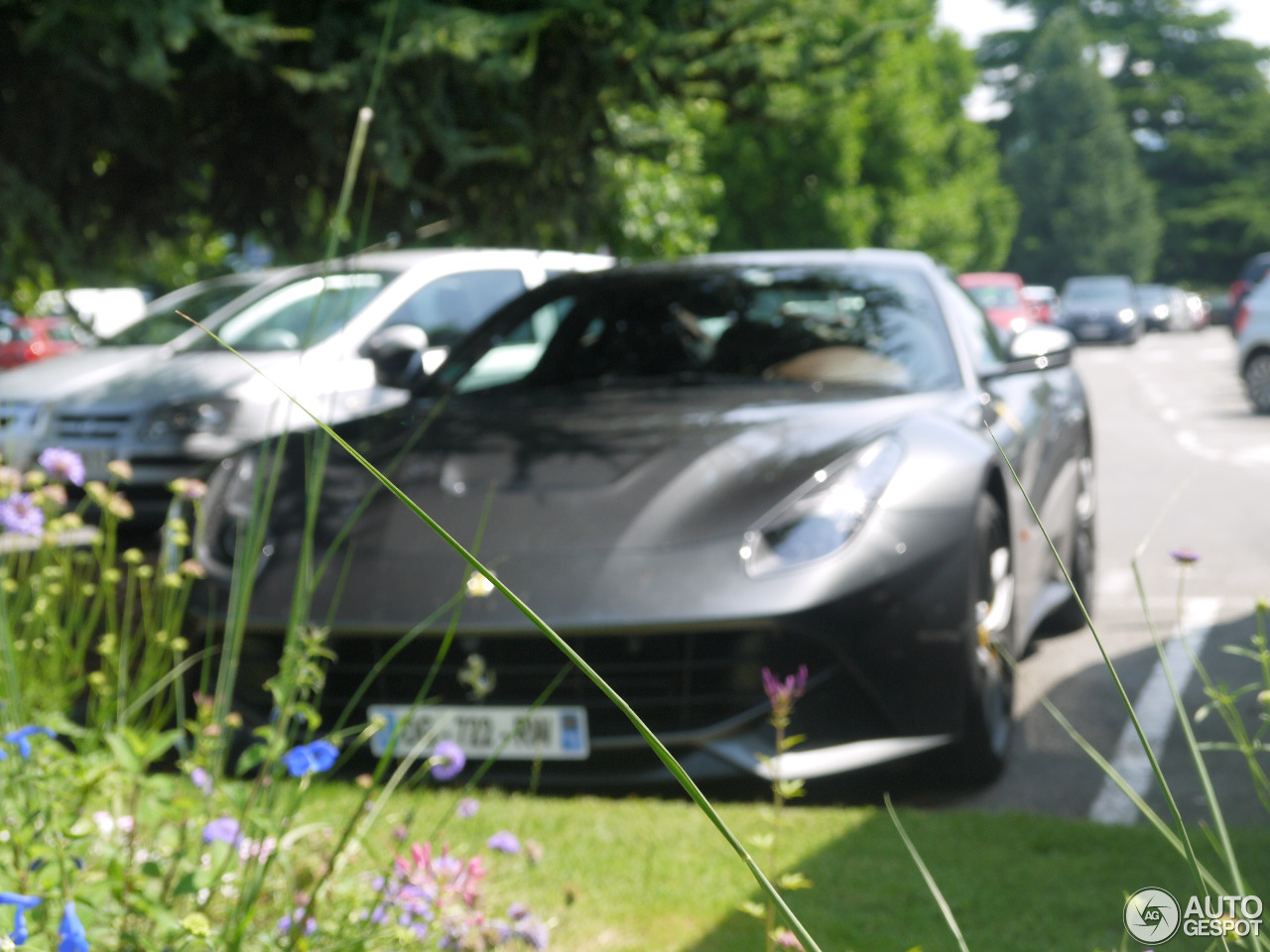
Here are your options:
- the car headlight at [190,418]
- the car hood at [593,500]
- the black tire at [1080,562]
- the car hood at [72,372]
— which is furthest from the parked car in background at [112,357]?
the black tire at [1080,562]

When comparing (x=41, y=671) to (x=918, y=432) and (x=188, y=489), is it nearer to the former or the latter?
(x=188, y=489)

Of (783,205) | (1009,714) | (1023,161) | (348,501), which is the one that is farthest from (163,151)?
(1023,161)

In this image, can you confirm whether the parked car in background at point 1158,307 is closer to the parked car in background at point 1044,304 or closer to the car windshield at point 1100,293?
the parked car in background at point 1044,304

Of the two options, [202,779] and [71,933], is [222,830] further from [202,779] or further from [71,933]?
[71,933]

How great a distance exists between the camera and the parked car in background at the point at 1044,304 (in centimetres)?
3524

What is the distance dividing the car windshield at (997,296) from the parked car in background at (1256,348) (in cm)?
1387

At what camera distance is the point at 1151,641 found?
16.9 ft

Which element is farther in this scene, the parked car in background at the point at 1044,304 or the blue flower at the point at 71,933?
the parked car in background at the point at 1044,304

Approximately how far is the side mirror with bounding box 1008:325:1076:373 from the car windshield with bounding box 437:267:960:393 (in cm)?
27

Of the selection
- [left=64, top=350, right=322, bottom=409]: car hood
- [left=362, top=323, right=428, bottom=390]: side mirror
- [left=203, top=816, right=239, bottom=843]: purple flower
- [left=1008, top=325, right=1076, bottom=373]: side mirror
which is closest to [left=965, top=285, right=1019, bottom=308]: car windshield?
[left=64, top=350, right=322, bottom=409]: car hood

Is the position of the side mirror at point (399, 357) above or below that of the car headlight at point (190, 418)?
above

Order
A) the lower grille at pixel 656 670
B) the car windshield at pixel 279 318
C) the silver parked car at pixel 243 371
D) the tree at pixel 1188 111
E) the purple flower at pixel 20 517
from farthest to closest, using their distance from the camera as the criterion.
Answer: the tree at pixel 1188 111 < the car windshield at pixel 279 318 < the silver parked car at pixel 243 371 < the lower grille at pixel 656 670 < the purple flower at pixel 20 517

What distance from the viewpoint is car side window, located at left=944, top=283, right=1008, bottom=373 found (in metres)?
4.54

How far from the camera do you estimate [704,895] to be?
9.46ft
